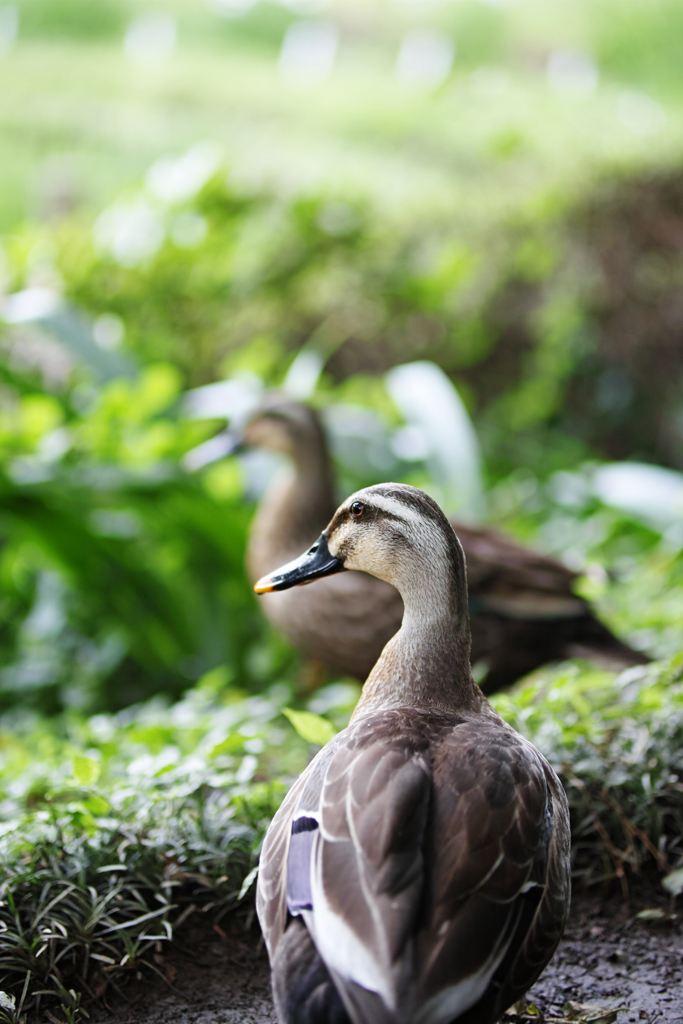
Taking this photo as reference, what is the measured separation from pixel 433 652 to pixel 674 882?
2.38 feet

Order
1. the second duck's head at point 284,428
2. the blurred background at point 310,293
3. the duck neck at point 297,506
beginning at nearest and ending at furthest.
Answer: the duck neck at point 297,506 → the second duck's head at point 284,428 → the blurred background at point 310,293

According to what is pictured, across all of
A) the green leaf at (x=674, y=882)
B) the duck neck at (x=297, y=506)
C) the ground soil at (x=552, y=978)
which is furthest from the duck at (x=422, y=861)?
the duck neck at (x=297, y=506)

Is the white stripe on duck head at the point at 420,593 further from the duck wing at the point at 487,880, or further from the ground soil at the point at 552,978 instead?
the ground soil at the point at 552,978

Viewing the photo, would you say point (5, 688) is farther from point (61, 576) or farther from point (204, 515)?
point (204, 515)

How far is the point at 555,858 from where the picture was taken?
1.38 m

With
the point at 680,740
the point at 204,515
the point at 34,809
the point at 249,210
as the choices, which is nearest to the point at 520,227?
the point at 249,210

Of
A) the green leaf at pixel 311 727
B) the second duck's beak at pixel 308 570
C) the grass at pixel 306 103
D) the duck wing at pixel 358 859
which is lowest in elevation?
the green leaf at pixel 311 727

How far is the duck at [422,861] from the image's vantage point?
1.15 metres

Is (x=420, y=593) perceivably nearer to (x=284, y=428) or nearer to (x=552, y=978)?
(x=552, y=978)

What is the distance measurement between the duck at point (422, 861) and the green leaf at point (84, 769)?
21.3 inches

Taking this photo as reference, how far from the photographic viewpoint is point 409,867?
1207mm

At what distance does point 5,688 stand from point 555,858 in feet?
9.18

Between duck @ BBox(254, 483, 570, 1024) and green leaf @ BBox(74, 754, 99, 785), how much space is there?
1.78 ft

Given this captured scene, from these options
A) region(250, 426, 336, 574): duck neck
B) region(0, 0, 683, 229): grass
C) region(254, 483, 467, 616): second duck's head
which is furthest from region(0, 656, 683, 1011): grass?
region(0, 0, 683, 229): grass
